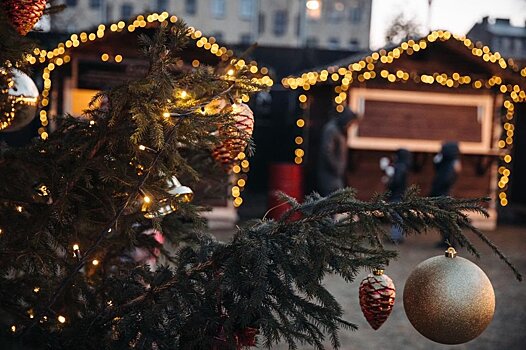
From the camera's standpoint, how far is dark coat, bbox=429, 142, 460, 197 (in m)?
11.3

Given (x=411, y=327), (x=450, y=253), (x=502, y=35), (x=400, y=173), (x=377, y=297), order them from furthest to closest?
(x=502, y=35)
(x=400, y=173)
(x=411, y=327)
(x=377, y=297)
(x=450, y=253)

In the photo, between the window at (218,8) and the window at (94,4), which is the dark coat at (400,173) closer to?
the window at (218,8)

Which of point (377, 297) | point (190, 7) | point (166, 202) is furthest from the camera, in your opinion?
point (190, 7)

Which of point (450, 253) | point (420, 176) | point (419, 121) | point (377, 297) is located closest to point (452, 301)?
point (450, 253)

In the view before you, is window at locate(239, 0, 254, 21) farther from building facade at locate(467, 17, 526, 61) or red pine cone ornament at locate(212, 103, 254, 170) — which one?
red pine cone ornament at locate(212, 103, 254, 170)

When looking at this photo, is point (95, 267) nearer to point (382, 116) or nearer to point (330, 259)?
point (330, 259)

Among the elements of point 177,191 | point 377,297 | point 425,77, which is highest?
point 425,77

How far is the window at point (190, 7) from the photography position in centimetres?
5706

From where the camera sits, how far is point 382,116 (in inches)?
554

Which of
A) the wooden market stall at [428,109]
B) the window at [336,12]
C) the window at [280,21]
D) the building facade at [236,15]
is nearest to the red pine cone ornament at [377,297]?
the wooden market stall at [428,109]

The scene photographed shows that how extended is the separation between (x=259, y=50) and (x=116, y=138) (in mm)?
17623

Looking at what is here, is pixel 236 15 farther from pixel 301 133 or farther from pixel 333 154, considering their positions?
pixel 333 154

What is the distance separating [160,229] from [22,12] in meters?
1.00

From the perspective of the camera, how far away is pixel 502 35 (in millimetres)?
31797
